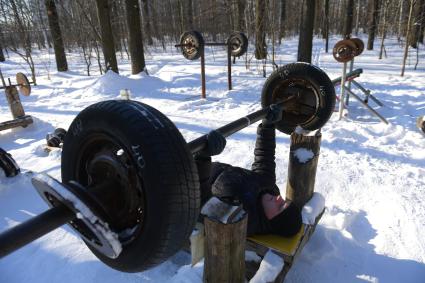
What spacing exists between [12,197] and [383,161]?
4.54 metres

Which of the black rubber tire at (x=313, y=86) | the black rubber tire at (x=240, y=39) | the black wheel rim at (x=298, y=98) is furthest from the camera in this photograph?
the black rubber tire at (x=240, y=39)

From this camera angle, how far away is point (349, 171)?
154 inches

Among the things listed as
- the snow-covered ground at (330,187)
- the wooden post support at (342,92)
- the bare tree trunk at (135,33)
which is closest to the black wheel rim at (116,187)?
the snow-covered ground at (330,187)

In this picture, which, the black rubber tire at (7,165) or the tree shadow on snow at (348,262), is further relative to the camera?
the black rubber tire at (7,165)

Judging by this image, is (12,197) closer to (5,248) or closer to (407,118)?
(5,248)

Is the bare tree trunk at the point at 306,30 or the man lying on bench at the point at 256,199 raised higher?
the bare tree trunk at the point at 306,30

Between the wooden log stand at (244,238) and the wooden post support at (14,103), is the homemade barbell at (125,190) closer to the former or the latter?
the wooden log stand at (244,238)

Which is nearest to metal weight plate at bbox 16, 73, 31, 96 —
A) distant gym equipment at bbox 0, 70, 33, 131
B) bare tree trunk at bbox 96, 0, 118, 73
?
distant gym equipment at bbox 0, 70, 33, 131

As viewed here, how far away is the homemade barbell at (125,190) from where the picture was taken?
1.10 meters

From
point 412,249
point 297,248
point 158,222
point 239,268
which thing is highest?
point 158,222

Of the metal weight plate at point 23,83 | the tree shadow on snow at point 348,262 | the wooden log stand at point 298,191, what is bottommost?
the tree shadow on snow at point 348,262

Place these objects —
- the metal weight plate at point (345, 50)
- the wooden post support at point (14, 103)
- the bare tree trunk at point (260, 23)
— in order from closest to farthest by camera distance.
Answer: the metal weight plate at point (345, 50) < the wooden post support at point (14, 103) < the bare tree trunk at point (260, 23)

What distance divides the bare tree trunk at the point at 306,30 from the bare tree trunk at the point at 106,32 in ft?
20.1

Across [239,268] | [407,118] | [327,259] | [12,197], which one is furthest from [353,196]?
[12,197]
